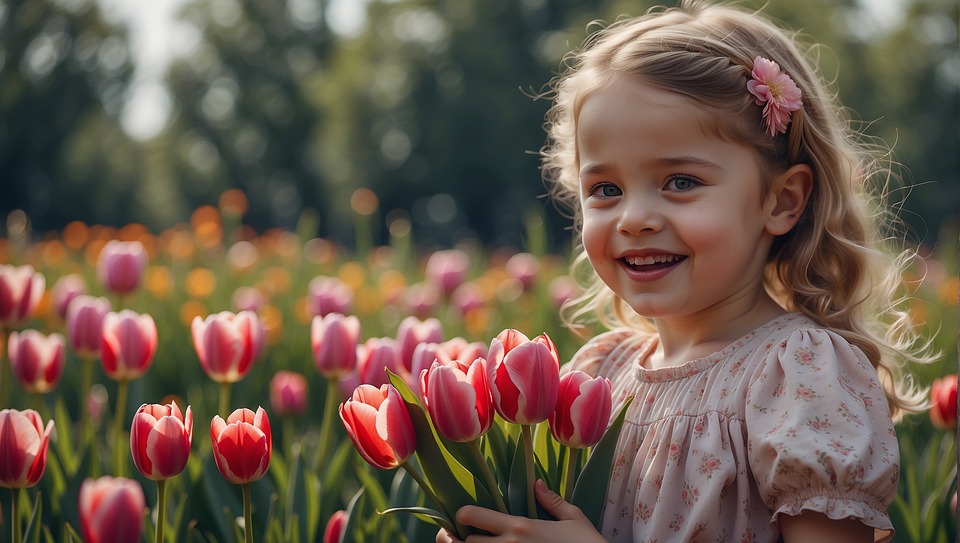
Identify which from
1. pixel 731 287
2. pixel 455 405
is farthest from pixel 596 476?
pixel 731 287

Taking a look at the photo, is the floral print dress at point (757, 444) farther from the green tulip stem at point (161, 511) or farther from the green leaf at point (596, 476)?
the green tulip stem at point (161, 511)

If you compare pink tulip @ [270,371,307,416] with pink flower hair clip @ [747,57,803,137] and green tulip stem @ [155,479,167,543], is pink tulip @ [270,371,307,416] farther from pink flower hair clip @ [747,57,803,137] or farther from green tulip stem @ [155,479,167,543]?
pink flower hair clip @ [747,57,803,137]

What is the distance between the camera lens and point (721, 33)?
1811 mm

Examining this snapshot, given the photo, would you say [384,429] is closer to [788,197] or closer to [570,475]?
[570,475]

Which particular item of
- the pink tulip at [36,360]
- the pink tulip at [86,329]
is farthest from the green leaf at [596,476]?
the pink tulip at [86,329]

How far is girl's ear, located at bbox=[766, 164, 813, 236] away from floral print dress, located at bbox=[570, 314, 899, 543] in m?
0.18

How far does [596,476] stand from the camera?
1495 millimetres

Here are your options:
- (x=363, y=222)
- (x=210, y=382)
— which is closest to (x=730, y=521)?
(x=210, y=382)

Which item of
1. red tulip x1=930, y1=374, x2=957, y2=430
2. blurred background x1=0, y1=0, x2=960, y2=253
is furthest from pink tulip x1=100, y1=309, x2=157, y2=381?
blurred background x1=0, y1=0, x2=960, y2=253

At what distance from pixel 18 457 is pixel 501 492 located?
2.68 feet

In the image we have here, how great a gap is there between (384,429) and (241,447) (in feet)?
0.90

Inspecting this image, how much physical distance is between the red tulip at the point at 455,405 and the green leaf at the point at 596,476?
0.66 feet

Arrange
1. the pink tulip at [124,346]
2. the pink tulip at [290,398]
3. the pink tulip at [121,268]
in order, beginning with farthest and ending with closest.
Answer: the pink tulip at [121,268] < the pink tulip at [290,398] < the pink tulip at [124,346]

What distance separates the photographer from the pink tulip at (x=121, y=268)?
10.6 ft
